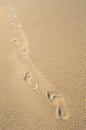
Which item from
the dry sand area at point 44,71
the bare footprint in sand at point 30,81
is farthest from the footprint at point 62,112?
the bare footprint in sand at point 30,81

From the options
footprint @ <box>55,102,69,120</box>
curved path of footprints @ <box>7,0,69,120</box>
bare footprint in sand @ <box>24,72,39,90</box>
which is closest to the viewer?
footprint @ <box>55,102,69,120</box>

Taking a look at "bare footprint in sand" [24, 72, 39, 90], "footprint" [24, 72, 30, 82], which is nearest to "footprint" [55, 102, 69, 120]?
"bare footprint in sand" [24, 72, 39, 90]

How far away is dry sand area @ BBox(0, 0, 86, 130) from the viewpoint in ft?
8.27

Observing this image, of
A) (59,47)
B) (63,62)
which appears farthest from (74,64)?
(59,47)

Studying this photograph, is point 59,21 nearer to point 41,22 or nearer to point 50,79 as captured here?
point 41,22

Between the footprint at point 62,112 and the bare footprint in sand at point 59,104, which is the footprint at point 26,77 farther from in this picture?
the footprint at point 62,112

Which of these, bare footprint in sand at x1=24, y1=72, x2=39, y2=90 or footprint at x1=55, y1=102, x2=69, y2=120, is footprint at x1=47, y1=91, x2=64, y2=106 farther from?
bare footprint in sand at x1=24, y1=72, x2=39, y2=90

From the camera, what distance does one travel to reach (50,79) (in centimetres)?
324

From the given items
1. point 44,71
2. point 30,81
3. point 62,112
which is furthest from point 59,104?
point 44,71

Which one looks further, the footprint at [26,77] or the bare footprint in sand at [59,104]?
the footprint at [26,77]

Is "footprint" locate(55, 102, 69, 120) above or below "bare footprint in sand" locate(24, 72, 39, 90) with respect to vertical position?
below

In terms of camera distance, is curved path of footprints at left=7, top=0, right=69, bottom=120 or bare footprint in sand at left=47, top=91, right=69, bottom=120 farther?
curved path of footprints at left=7, top=0, right=69, bottom=120

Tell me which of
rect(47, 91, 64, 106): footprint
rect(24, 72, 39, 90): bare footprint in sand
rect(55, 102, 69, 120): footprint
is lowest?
rect(55, 102, 69, 120): footprint

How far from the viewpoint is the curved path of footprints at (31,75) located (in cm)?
268
